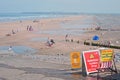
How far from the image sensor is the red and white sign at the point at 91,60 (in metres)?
20.4

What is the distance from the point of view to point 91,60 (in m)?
20.5

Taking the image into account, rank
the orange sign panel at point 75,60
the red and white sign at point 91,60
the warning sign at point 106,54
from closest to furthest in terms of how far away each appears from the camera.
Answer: the warning sign at point 106,54 → the red and white sign at point 91,60 → the orange sign panel at point 75,60

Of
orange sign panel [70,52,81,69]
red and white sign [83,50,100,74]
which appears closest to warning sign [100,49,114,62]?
red and white sign [83,50,100,74]

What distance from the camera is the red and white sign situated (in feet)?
66.9

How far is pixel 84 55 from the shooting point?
66.7ft

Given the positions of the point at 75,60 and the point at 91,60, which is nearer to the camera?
the point at 91,60

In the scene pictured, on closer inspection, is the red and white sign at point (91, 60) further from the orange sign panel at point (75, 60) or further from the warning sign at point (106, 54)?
the orange sign panel at point (75, 60)

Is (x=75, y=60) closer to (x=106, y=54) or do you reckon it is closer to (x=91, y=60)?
(x=91, y=60)

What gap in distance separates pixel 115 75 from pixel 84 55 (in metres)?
2.23

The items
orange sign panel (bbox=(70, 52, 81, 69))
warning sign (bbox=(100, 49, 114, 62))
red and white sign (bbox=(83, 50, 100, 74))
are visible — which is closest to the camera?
warning sign (bbox=(100, 49, 114, 62))

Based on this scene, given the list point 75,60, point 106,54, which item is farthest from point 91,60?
point 75,60

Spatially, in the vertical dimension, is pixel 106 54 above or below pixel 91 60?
above

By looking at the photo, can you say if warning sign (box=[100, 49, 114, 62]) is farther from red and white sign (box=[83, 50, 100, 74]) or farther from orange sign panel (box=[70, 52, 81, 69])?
orange sign panel (box=[70, 52, 81, 69])

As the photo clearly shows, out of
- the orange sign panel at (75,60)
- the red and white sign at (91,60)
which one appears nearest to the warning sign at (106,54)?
the red and white sign at (91,60)
